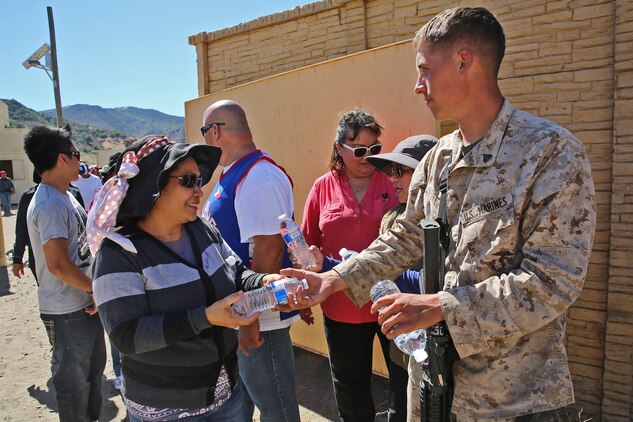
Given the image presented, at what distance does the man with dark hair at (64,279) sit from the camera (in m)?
2.95

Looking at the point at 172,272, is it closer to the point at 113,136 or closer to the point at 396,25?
the point at 396,25

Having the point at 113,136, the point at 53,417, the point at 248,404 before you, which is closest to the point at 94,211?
the point at 248,404

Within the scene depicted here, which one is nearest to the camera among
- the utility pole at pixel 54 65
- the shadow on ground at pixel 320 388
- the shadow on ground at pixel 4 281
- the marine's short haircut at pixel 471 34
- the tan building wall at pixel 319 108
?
the marine's short haircut at pixel 471 34

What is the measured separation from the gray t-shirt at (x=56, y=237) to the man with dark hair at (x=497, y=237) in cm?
241

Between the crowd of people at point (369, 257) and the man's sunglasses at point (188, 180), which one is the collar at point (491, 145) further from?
the man's sunglasses at point (188, 180)

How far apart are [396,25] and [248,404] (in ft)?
12.9

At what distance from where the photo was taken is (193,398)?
1.84 metres

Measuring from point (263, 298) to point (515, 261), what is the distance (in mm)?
1063

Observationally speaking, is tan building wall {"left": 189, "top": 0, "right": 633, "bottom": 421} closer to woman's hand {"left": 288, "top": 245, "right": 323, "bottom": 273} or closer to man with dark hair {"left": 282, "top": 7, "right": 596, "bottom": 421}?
woman's hand {"left": 288, "top": 245, "right": 323, "bottom": 273}

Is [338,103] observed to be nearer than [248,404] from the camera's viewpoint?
No

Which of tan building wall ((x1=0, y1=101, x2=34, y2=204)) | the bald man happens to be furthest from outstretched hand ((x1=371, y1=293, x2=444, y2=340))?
tan building wall ((x1=0, y1=101, x2=34, y2=204))

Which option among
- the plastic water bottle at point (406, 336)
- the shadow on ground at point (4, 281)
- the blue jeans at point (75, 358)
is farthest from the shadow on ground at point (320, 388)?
the shadow on ground at point (4, 281)

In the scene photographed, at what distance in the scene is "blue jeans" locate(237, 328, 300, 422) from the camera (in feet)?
7.98

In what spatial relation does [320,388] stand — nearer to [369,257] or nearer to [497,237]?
[369,257]
